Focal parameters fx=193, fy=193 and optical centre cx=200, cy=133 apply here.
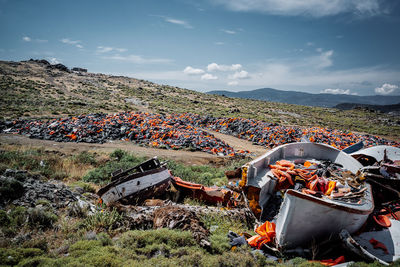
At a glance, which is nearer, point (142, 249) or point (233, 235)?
point (142, 249)

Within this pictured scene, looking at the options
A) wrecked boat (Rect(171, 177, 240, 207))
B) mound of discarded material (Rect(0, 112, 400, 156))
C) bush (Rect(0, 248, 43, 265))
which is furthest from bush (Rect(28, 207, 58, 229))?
mound of discarded material (Rect(0, 112, 400, 156))

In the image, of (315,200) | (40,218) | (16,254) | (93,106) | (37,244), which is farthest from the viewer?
(93,106)

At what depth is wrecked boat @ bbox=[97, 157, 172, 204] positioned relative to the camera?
5848 millimetres

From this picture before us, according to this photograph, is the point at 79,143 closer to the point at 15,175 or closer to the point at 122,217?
the point at 15,175

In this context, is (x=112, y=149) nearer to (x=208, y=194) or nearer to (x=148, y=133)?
(x=148, y=133)

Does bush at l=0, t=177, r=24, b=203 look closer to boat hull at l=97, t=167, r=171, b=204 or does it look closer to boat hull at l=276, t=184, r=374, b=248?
boat hull at l=97, t=167, r=171, b=204

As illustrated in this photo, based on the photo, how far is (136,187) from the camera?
6422 millimetres

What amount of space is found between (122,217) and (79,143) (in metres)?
12.1

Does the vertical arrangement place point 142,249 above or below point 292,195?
below

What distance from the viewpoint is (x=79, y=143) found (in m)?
14.6

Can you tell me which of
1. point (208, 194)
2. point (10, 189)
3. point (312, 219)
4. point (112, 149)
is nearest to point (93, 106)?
point (112, 149)

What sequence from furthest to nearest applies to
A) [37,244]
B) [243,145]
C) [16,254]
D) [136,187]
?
[243,145] < [136,187] < [37,244] < [16,254]

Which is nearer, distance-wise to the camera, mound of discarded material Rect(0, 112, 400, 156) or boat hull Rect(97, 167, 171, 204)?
boat hull Rect(97, 167, 171, 204)

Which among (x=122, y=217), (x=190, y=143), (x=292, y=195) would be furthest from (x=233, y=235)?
(x=190, y=143)
